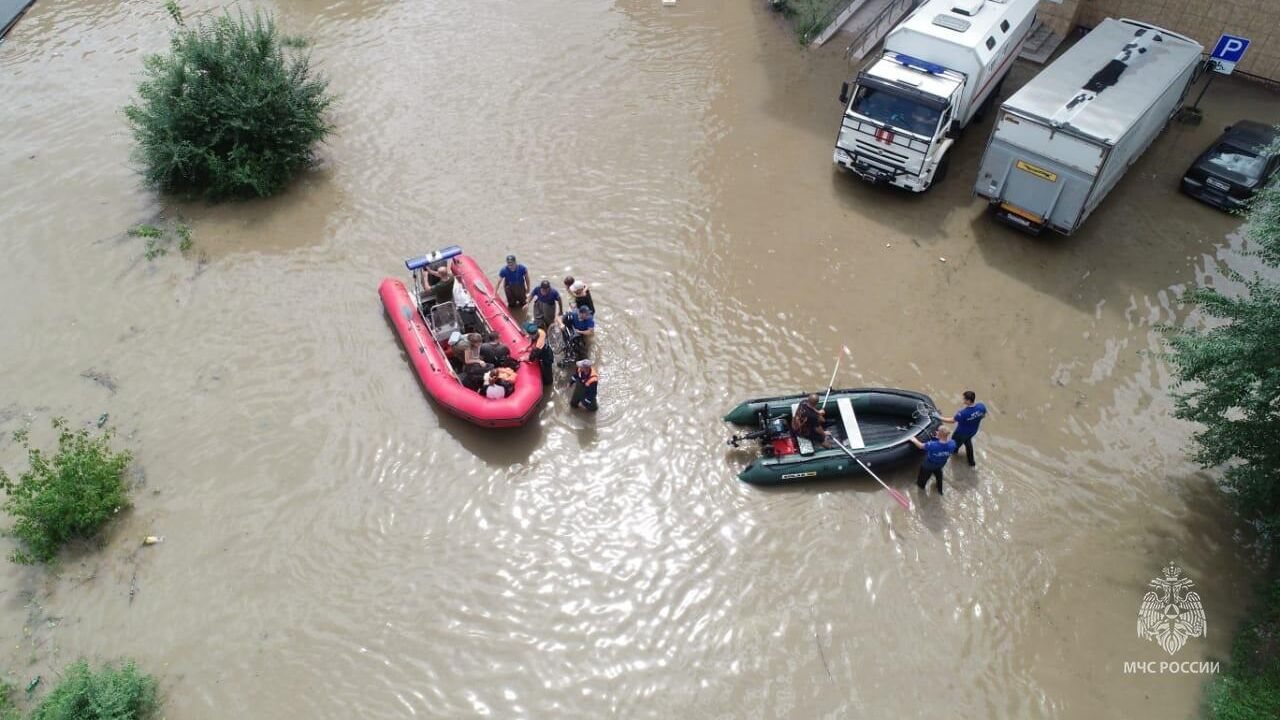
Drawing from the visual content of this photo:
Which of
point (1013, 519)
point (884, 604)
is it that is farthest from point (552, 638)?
point (1013, 519)

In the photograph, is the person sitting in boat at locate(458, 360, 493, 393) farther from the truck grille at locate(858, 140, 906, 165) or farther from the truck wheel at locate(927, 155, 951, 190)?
the truck wheel at locate(927, 155, 951, 190)

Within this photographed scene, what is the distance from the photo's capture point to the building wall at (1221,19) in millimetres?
16234

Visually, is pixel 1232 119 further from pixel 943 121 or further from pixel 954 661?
pixel 954 661

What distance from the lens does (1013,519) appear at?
991 cm

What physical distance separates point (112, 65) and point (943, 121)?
1980 centimetres

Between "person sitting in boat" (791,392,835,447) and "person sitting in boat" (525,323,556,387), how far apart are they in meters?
3.71

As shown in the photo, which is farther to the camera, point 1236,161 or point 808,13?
point 808,13

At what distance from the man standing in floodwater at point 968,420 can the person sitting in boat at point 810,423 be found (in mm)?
1648

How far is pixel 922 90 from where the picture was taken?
1346 centimetres

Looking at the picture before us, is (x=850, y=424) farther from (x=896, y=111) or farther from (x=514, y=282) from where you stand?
(x=896, y=111)

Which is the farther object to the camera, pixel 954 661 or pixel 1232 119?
pixel 1232 119

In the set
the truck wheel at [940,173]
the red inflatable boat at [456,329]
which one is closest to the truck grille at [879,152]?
the truck wheel at [940,173]

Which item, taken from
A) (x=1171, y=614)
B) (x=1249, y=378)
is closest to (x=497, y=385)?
(x=1171, y=614)

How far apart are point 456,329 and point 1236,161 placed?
14.8m
